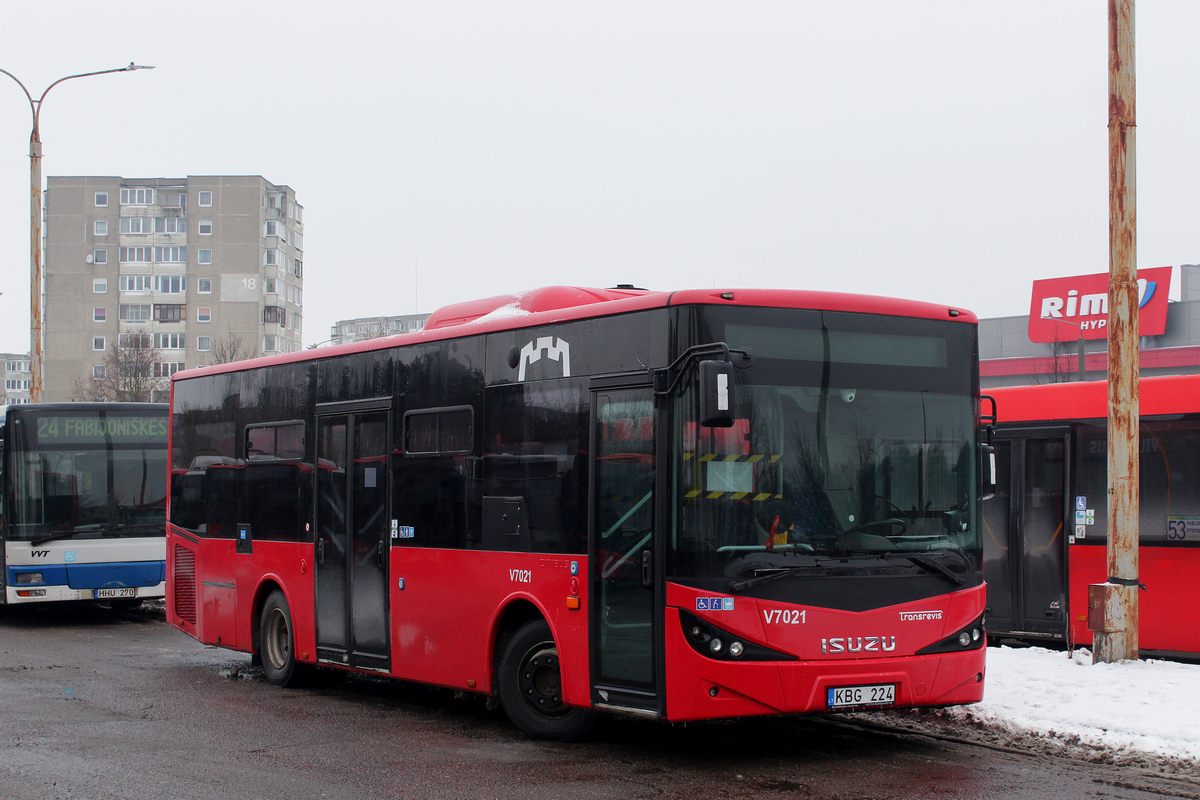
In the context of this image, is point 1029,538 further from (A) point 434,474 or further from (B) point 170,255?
(B) point 170,255

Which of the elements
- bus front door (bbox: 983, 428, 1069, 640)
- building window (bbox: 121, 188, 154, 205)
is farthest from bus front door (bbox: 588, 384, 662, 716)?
building window (bbox: 121, 188, 154, 205)

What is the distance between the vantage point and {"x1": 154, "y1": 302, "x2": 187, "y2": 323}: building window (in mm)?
96562

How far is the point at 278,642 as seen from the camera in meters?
12.6

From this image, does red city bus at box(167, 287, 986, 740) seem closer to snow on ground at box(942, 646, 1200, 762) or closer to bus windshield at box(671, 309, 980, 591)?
bus windshield at box(671, 309, 980, 591)

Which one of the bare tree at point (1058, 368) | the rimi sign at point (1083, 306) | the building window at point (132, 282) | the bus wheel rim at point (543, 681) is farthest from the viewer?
the building window at point (132, 282)

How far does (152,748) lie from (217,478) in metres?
5.03

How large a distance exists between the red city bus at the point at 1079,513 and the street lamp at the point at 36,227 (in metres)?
18.0

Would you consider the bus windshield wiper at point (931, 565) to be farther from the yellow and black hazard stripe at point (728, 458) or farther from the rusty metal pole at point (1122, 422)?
the rusty metal pole at point (1122, 422)

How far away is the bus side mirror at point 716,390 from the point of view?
24.6 ft

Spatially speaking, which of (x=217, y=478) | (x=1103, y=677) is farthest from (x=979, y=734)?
(x=217, y=478)

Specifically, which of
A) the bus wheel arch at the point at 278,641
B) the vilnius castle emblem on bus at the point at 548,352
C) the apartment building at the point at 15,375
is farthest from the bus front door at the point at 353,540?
the apartment building at the point at 15,375

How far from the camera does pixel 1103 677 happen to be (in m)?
11.0

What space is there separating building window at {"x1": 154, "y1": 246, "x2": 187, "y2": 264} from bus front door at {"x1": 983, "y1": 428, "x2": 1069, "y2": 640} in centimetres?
9007

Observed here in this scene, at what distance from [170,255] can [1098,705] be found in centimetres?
9488
